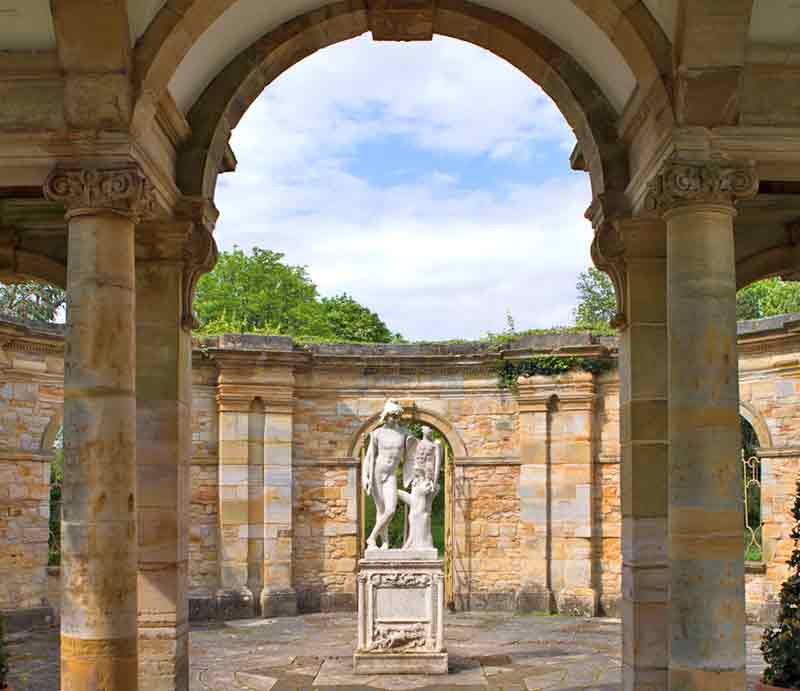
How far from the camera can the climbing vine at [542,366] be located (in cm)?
1830

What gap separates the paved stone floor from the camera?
12.1 meters

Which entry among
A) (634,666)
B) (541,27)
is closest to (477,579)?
(634,666)

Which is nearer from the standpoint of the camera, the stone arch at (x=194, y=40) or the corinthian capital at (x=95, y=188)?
the corinthian capital at (x=95, y=188)

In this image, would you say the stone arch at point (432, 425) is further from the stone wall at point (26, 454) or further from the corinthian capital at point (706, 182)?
the corinthian capital at point (706, 182)

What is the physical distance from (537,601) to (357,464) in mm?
3943

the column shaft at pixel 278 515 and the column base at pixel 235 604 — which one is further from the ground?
the column shaft at pixel 278 515

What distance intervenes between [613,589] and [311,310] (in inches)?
913

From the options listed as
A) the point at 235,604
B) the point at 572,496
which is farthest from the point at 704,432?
the point at 235,604

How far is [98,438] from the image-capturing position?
6.81m

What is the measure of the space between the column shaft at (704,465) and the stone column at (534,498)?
11550 millimetres

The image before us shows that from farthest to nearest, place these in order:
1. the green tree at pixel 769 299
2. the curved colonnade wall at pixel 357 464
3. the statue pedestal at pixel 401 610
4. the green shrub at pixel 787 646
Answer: the green tree at pixel 769 299 < the curved colonnade wall at pixel 357 464 < the statue pedestal at pixel 401 610 < the green shrub at pixel 787 646

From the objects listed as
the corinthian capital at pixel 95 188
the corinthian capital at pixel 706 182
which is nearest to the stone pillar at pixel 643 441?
the corinthian capital at pixel 706 182

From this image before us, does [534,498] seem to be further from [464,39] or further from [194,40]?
[194,40]

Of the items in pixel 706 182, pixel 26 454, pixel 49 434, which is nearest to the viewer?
pixel 706 182
